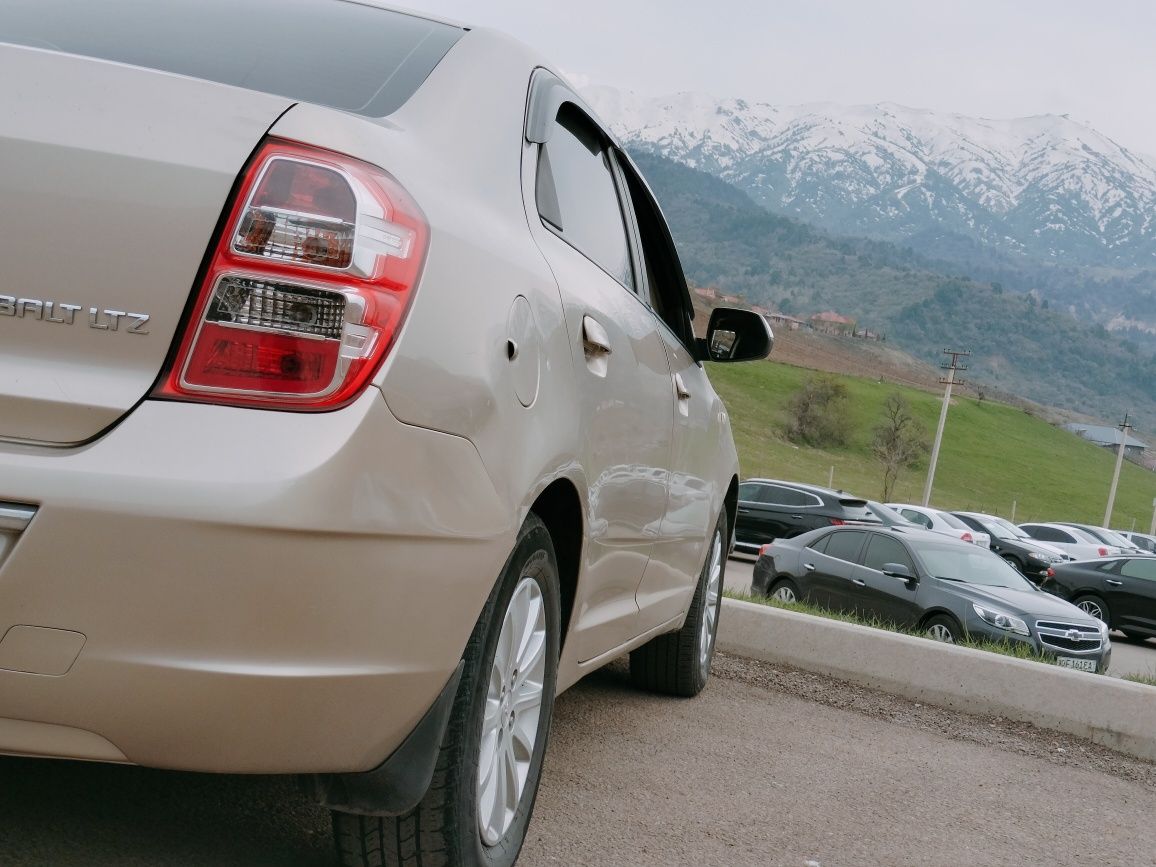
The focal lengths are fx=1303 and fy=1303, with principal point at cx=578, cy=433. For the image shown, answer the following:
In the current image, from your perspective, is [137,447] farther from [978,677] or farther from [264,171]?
[978,677]

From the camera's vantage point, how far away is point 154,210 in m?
1.90

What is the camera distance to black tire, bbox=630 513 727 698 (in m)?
5.08

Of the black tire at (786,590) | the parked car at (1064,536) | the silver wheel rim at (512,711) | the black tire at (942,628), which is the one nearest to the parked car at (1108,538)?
the parked car at (1064,536)

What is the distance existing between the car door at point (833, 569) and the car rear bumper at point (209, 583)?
1158 centimetres

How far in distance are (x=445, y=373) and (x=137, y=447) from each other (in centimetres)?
50

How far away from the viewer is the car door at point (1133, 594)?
18672mm

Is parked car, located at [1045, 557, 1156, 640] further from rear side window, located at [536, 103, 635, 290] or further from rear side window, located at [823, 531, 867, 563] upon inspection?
rear side window, located at [536, 103, 635, 290]

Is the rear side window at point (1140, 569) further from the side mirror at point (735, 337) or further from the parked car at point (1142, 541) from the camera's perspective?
the parked car at point (1142, 541)

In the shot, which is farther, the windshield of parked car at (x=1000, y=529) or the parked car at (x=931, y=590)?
the windshield of parked car at (x=1000, y=529)

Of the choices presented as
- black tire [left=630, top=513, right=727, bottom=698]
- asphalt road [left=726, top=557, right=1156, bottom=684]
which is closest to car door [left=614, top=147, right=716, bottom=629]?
black tire [left=630, top=513, right=727, bottom=698]

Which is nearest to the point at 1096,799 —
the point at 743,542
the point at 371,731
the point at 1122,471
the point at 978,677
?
the point at 978,677

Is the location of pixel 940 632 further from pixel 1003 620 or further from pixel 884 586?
pixel 884 586

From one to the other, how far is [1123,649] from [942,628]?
23.9ft

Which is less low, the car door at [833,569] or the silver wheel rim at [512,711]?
the silver wheel rim at [512,711]
